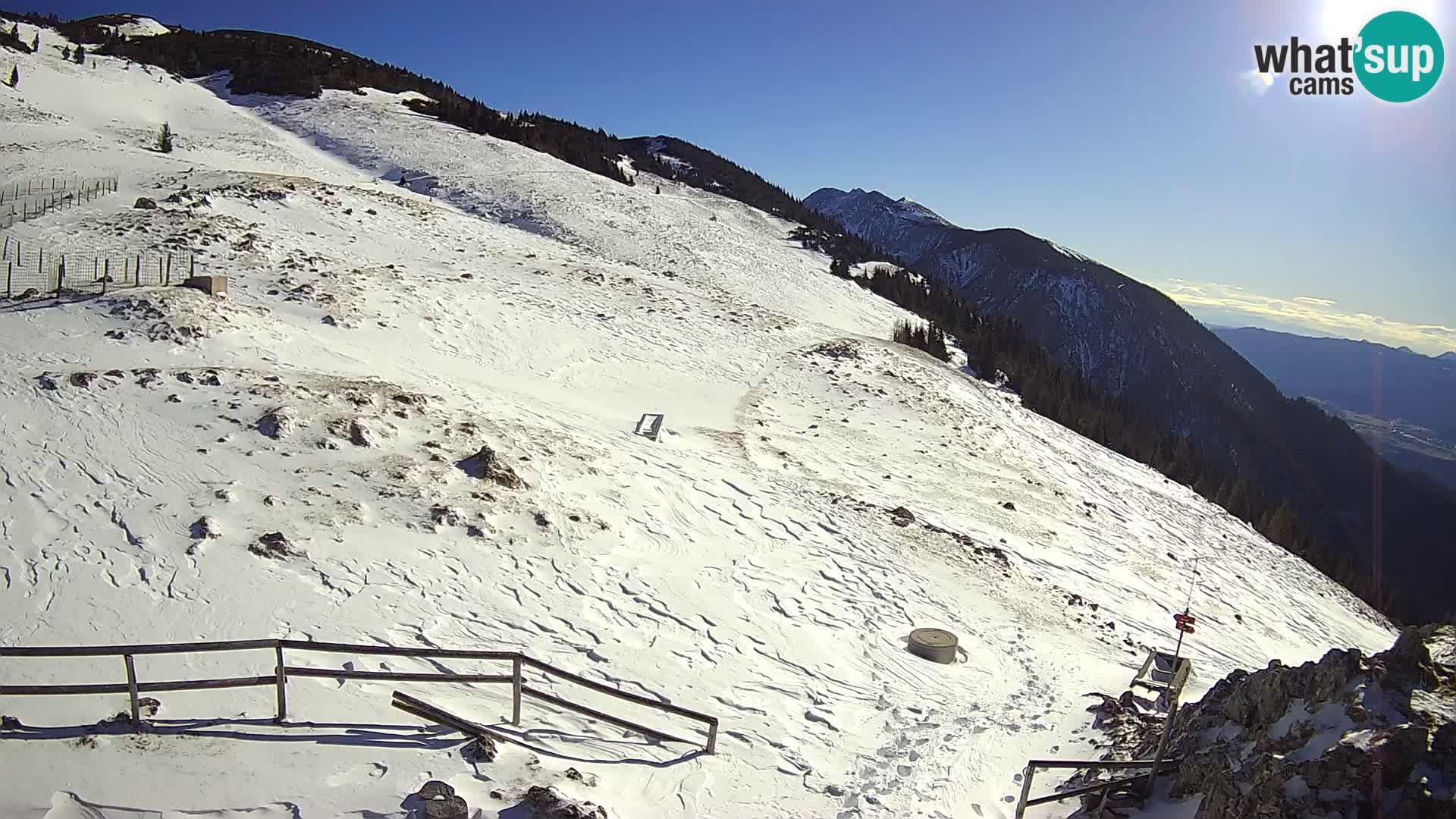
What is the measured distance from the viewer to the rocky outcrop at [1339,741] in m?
5.14

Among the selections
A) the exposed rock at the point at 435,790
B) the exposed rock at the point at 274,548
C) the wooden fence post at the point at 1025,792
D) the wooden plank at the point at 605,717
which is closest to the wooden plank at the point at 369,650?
the wooden plank at the point at 605,717

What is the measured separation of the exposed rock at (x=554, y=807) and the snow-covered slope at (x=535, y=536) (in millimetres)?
270

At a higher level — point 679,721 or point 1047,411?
point 1047,411

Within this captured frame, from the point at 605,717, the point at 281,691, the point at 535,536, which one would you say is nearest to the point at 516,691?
the point at 605,717

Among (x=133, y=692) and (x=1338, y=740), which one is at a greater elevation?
(x=1338, y=740)

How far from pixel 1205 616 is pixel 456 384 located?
17645 millimetres

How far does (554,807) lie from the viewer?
598cm

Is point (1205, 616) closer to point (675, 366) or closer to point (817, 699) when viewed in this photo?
point (817, 699)

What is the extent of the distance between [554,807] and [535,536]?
619 cm

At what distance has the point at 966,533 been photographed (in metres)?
16.0

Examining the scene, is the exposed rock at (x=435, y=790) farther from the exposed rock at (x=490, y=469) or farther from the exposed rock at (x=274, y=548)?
the exposed rock at (x=490, y=469)

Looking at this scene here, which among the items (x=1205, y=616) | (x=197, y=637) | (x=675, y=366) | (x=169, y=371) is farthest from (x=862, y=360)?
(x=197, y=637)

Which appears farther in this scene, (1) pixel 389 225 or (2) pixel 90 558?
(1) pixel 389 225

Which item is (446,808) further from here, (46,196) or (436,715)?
(46,196)
